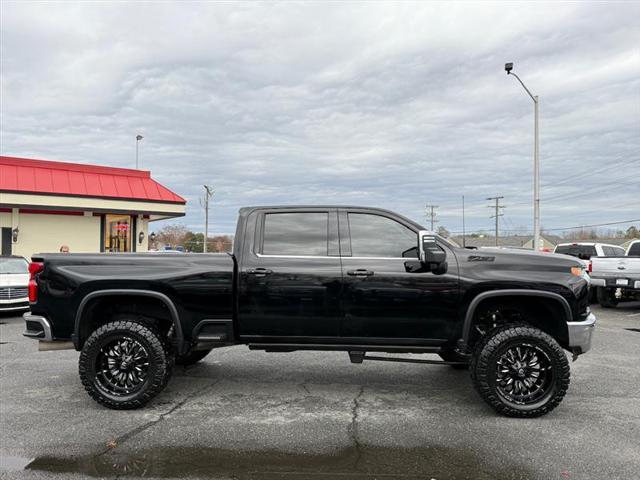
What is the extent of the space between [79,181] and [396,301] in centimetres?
1847

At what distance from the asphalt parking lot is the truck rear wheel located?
6.8 inches

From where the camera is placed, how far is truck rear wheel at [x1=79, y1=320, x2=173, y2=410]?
4.91 metres

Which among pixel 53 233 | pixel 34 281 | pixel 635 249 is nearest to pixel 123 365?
pixel 34 281

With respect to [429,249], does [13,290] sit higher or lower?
lower

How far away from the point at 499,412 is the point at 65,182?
1927 centimetres

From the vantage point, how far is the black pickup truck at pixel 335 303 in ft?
15.7

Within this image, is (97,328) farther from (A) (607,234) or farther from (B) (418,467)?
(A) (607,234)

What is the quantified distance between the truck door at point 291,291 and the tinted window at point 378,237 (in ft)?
0.73

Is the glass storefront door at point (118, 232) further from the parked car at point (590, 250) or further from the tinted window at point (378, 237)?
the tinted window at point (378, 237)

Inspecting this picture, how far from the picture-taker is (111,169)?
21125 millimetres

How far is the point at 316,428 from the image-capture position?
4.43m

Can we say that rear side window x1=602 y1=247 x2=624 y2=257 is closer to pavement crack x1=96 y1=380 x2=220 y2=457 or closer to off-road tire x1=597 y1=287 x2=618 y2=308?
off-road tire x1=597 y1=287 x2=618 y2=308

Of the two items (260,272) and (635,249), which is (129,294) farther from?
(635,249)

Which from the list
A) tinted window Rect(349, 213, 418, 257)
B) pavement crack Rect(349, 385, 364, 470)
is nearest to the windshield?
pavement crack Rect(349, 385, 364, 470)
